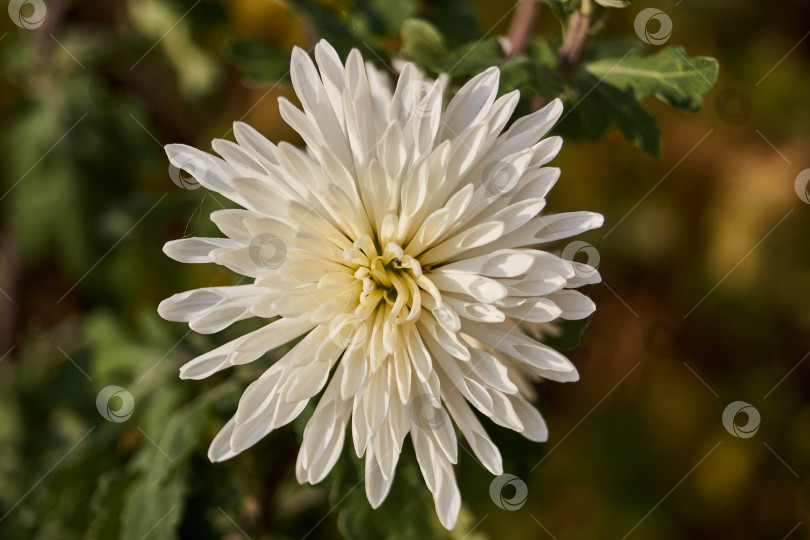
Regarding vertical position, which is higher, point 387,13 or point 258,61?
point 387,13

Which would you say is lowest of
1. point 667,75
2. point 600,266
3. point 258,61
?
point 258,61

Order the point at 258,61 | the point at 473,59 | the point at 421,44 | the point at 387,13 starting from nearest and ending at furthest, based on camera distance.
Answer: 1. the point at 473,59
2. the point at 421,44
3. the point at 258,61
4. the point at 387,13

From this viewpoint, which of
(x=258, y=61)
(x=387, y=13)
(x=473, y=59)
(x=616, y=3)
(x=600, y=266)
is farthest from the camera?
(x=600, y=266)

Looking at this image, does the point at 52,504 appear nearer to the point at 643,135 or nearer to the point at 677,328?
the point at 643,135

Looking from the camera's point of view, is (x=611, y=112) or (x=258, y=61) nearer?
(x=611, y=112)

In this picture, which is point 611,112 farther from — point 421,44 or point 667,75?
point 421,44

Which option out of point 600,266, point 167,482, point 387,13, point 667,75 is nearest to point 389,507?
point 167,482

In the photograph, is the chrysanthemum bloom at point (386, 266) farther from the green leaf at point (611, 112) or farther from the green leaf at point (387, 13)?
the green leaf at point (387, 13)
